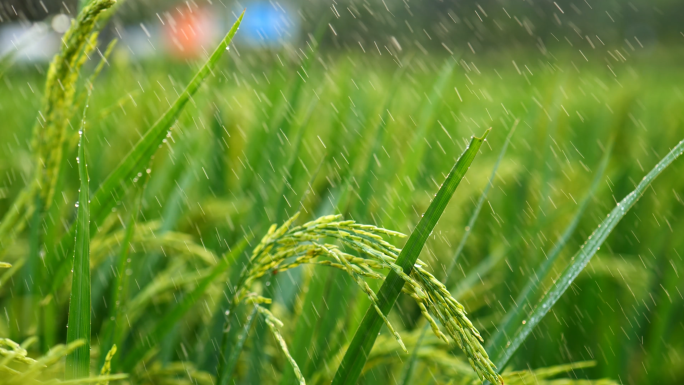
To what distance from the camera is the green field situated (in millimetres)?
729

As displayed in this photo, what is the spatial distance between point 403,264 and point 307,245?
0.34 ft

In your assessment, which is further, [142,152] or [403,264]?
[142,152]

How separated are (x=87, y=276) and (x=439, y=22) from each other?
88.2ft

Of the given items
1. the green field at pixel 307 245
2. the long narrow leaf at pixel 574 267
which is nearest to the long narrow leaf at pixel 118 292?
the green field at pixel 307 245

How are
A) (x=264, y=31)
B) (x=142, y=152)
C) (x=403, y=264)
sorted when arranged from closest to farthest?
1. (x=403, y=264)
2. (x=142, y=152)
3. (x=264, y=31)

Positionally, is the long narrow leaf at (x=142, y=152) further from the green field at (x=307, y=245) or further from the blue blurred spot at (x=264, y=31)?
the blue blurred spot at (x=264, y=31)

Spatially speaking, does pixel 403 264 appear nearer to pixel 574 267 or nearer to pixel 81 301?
pixel 574 267

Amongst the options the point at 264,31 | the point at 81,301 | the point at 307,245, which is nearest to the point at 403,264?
the point at 307,245

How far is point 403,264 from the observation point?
1.68ft

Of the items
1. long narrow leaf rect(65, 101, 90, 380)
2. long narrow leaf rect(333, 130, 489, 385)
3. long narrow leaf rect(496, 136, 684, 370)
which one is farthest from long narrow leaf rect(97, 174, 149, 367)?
long narrow leaf rect(496, 136, 684, 370)

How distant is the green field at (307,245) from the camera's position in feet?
2.39

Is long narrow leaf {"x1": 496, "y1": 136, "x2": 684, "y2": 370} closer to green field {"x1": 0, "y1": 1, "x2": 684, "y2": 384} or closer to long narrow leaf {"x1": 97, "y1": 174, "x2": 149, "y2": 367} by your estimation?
green field {"x1": 0, "y1": 1, "x2": 684, "y2": 384}

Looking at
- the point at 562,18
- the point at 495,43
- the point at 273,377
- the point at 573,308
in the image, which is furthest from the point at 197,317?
the point at 562,18

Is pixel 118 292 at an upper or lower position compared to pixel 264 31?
lower
